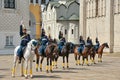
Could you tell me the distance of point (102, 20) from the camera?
4906 centimetres

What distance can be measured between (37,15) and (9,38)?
30.1 m

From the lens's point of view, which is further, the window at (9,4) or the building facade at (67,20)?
the building facade at (67,20)

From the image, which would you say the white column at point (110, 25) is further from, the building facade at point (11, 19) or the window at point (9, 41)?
the window at point (9, 41)

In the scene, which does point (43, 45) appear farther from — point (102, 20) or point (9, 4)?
point (102, 20)

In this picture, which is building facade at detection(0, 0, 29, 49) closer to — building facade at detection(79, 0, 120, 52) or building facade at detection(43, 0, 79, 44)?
building facade at detection(79, 0, 120, 52)

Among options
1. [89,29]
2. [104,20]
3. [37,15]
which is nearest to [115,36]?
[104,20]

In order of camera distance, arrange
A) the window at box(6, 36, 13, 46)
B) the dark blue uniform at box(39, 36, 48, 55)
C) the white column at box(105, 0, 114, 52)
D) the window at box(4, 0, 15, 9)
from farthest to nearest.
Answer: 1. the white column at box(105, 0, 114, 52)
2. the window at box(6, 36, 13, 46)
3. the window at box(4, 0, 15, 9)
4. the dark blue uniform at box(39, 36, 48, 55)

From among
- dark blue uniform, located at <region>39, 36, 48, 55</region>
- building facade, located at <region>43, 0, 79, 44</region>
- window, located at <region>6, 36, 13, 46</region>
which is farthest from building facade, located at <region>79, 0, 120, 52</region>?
dark blue uniform, located at <region>39, 36, 48, 55</region>

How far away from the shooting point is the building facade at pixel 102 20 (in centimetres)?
4531

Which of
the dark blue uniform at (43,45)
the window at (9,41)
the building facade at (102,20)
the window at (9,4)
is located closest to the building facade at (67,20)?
the building facade at (102,20)

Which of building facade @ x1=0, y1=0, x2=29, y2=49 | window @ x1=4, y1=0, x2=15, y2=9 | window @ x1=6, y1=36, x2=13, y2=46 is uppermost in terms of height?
window @ x1=4, y1=0, x2=15, y2=9

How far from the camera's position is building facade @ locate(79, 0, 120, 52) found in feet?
149

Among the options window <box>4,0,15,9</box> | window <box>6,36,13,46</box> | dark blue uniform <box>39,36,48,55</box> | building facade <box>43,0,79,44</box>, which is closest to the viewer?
dark blue uniform <box>39,36,48,55</box>

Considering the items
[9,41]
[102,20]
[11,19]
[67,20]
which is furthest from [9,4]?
[67,20]
